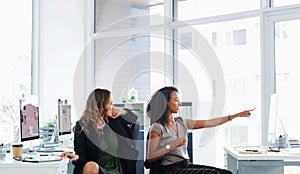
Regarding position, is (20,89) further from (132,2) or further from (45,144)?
(132,2)

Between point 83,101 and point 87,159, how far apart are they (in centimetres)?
260

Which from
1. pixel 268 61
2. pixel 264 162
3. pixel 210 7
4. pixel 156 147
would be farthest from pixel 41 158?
pixel 210 7

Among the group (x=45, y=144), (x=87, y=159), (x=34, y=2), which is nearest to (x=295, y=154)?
(x=87, y=159)

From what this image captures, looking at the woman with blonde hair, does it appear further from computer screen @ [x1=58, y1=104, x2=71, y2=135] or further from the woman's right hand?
computer screen @ [x1=58, y1=104, x2=71, y2=135]

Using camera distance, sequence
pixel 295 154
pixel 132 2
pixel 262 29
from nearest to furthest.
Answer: pixel 295 154
pixel 262 29
pixel 132 2

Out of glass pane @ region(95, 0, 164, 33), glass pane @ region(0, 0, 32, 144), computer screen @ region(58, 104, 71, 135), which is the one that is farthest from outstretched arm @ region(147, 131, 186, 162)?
glass pane @ region(95, 0, 164, 33)

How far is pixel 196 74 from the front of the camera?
4797mm

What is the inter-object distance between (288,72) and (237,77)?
21.9 inches

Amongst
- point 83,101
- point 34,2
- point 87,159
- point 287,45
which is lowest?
point 87,159

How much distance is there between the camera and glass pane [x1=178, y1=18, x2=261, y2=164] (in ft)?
14.2

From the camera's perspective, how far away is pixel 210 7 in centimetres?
470

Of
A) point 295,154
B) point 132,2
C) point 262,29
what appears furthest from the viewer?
point 132,2

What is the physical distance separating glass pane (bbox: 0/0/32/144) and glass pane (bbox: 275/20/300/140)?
9.30 ft

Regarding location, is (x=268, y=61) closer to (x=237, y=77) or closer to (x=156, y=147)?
(x=237, y=77)
